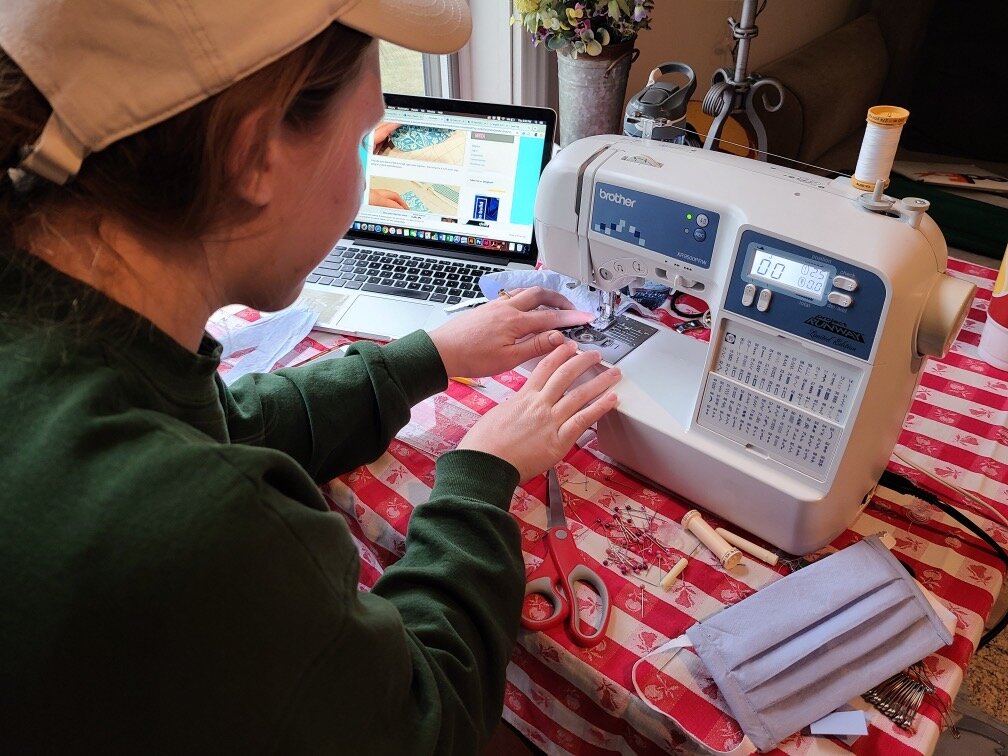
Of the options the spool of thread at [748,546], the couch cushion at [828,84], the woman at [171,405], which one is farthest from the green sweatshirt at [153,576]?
the couch cushion at [828,84]

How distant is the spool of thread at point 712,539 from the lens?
0.84 m


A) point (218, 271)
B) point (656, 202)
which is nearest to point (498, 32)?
point (656, 202)

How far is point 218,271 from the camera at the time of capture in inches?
24.5

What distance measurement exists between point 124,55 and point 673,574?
67 centimetres

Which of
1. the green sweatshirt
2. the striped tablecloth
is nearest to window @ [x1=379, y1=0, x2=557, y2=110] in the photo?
the striped tablecloth

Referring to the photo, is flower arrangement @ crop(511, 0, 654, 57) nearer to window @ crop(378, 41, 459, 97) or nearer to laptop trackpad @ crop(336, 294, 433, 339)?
window @ crop(378, 41, 459, 97)

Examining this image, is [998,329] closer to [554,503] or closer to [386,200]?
[554,503]

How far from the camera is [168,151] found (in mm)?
513

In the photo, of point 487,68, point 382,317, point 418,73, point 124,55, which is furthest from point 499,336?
point 418,73

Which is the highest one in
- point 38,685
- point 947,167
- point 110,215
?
point 110,215

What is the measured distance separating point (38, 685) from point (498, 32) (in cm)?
156

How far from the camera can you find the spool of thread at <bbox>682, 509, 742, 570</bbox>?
0.84 m

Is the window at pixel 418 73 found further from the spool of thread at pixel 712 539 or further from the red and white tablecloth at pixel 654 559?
the spool of thread at pixel 712 539

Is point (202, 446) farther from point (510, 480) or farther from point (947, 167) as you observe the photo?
point (947, 167)
